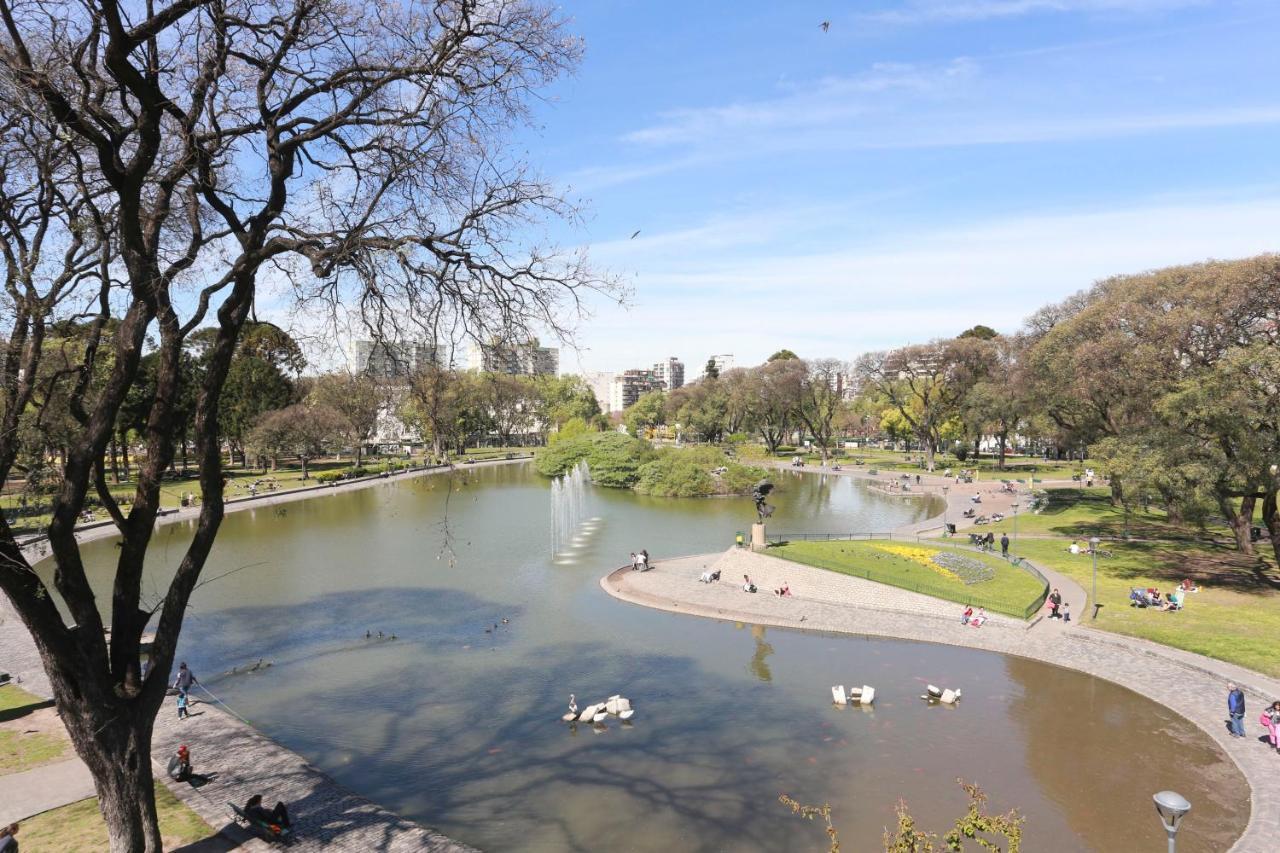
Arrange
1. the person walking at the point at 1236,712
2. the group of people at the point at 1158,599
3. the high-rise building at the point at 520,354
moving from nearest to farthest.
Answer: the high-rise building at the point at 520,354
the person walking at the point at 1236,712
the group of people at the point at 1158,599

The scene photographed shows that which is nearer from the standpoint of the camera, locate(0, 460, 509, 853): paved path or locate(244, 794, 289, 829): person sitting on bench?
locate(244, 794, 289, 829): person sitting on bench

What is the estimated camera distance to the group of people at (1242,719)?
54.6 feet

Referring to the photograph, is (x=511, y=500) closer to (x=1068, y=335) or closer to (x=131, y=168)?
(x=1068, y=335)

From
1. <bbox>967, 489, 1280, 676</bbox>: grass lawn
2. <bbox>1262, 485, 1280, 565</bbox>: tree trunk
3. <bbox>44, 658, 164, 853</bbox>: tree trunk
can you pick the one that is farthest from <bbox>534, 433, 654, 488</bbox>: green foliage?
<bbox>44, 658, 164, 853</bbox>: tree trunk

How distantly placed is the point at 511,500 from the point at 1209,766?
4786cm

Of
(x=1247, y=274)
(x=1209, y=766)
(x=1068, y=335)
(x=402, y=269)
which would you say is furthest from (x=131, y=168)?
(x=1068, y=335)

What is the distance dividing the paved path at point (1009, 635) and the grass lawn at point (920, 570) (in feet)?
2.71

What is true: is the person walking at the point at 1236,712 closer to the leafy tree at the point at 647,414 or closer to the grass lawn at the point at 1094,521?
the grass lawn at the point at 1094,521

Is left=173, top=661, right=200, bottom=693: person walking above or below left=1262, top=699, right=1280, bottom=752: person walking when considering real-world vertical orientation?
above

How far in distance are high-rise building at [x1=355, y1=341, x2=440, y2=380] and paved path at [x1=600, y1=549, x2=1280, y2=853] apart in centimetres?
1599

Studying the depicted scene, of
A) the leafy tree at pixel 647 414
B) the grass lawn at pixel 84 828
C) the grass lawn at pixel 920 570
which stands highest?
the leafy tree at pixel 647 414

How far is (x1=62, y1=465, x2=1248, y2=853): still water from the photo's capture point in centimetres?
1421

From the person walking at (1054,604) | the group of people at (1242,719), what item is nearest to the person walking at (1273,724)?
the group of people at (1242,719)

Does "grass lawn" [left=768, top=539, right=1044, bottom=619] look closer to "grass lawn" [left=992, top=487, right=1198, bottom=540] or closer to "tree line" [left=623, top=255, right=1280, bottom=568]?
"tree line" [left=623, top=255, right=1280, bottom=568]
